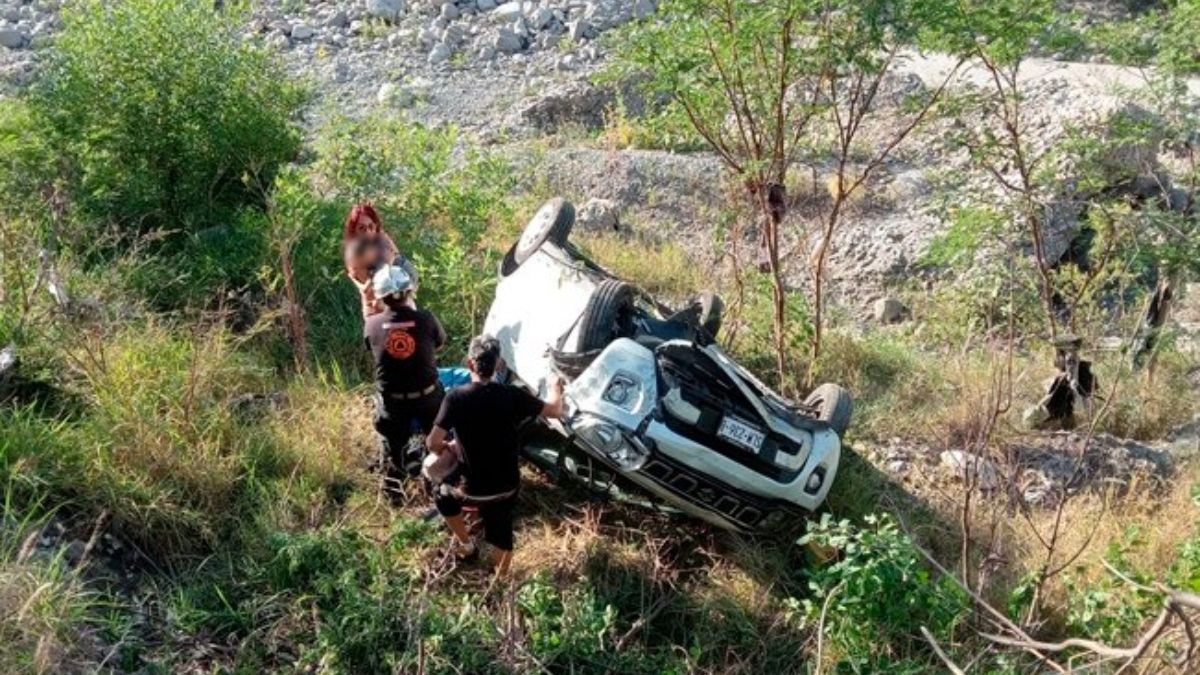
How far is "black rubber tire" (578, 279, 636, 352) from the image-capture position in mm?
5434

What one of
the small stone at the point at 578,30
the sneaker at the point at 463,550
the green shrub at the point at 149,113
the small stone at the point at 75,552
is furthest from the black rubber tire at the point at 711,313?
the small stone at the point at 578,30

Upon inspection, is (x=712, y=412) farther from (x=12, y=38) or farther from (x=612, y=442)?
(x=12, y=38)

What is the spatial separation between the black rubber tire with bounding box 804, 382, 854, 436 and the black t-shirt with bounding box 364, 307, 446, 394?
187 cm

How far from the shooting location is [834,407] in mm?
5938

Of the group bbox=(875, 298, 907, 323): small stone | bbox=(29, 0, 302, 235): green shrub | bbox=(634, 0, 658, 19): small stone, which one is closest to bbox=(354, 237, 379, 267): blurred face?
bbox=(29, 0, 302, 235): green shrub

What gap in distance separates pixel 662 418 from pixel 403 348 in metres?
1.15

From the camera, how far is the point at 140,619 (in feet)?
15.3

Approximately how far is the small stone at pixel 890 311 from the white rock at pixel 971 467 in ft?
13.0

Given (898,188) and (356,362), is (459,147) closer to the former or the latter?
(898,188)

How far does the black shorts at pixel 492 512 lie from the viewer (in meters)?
4.92

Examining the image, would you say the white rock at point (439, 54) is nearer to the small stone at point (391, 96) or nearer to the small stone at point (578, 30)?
the small stone at point (391, 96)

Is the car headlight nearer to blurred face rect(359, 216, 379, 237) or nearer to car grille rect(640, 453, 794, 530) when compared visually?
car grille rect(640, 453, 794, 530)

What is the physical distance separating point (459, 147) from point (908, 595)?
28.0ft

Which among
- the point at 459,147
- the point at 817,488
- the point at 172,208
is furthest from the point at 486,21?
the point at 817,488
